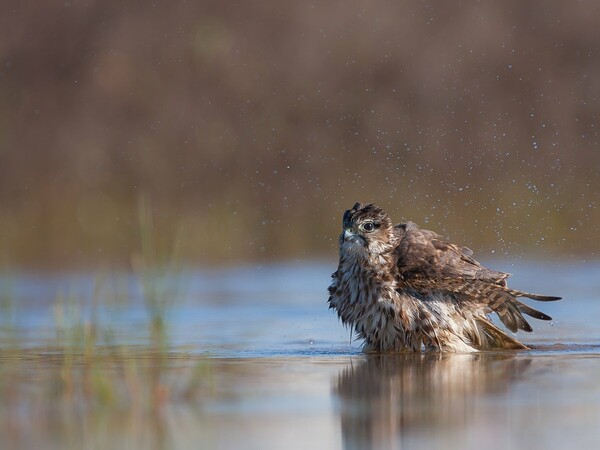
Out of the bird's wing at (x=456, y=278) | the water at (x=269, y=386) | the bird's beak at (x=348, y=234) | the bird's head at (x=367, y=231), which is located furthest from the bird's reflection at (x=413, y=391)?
the bird's beak at (x=348, y=234)

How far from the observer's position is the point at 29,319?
14016mm

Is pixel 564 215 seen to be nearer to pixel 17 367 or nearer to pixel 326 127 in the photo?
pixel 326 127

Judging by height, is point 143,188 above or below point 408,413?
above

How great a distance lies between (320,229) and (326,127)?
3.62 metres

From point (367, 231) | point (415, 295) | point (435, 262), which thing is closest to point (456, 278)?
point (435, 262)

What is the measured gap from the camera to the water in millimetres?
7902

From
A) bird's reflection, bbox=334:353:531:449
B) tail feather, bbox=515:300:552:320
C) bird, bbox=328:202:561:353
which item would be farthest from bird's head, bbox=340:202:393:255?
tail feather, bbox=515:300:552:320

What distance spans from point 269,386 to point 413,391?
910 millimetres

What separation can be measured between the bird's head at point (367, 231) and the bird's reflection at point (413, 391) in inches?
36.7

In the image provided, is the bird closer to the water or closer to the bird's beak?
the bird's beak

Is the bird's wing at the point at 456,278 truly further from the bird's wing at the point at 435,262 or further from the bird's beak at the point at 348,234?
the bird's beak at the point at 348,234

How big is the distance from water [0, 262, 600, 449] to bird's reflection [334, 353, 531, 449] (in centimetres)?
1

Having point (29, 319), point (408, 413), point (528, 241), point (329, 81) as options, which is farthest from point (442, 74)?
point (408, 413)

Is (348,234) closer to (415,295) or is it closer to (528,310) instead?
(415,295)
